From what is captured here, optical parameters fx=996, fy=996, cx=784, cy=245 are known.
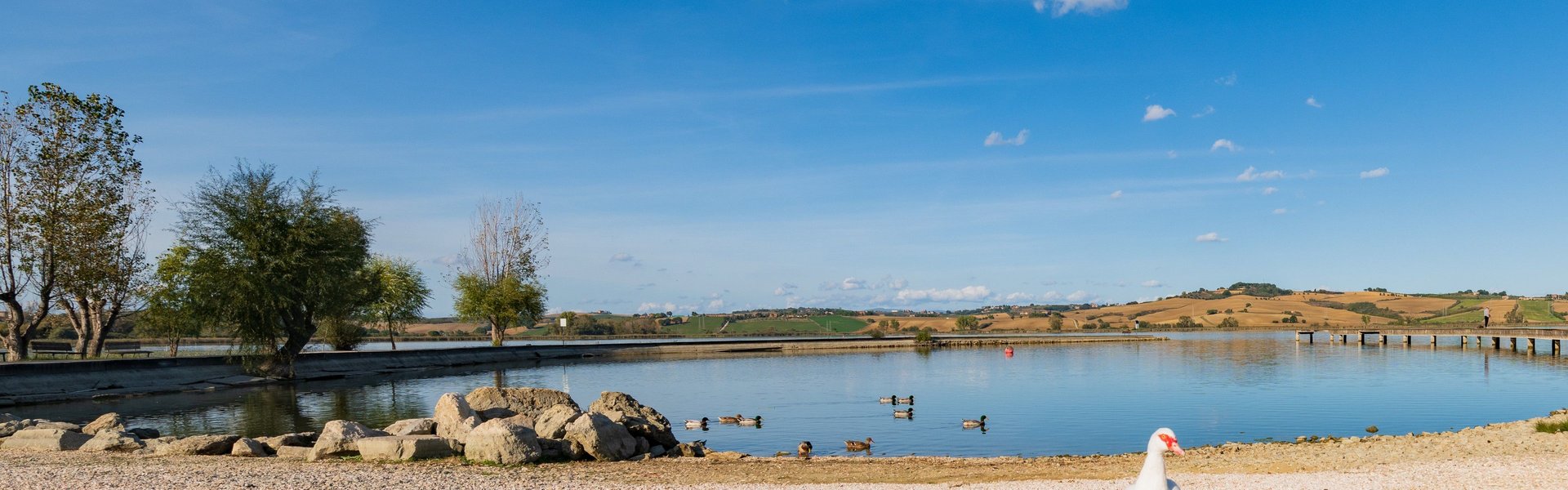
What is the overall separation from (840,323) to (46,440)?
144431 millimetres

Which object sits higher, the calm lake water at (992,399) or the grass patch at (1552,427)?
the grass patch at (1552,427)

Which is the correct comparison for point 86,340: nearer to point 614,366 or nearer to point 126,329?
point 614,366

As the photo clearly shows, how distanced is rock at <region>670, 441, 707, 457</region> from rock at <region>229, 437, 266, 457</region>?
7490 millimetres

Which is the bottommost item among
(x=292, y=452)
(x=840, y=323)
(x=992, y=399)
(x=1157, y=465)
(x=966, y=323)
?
(x=840, y=323)

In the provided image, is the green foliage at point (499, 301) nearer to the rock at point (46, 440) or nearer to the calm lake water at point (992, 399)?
the calm lake water at point (992, 399)

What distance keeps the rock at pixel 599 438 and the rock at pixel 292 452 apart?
14.7 feet

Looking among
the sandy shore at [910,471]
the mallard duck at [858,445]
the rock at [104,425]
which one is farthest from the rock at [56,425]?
the mallard duck at [858,445]

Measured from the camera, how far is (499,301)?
7406 cm

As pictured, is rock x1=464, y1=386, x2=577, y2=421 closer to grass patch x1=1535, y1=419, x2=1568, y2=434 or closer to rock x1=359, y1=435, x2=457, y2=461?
rock x1=359, y1=435, x2=457, y2=461

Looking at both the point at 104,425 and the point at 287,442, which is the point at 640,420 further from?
the point at 104,425

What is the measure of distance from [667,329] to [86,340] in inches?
3895

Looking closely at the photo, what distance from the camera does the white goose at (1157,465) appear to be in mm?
9414

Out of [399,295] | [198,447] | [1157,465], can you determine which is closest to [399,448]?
[198,447]

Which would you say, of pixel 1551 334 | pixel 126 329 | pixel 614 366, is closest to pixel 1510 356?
pixel 1551 334
